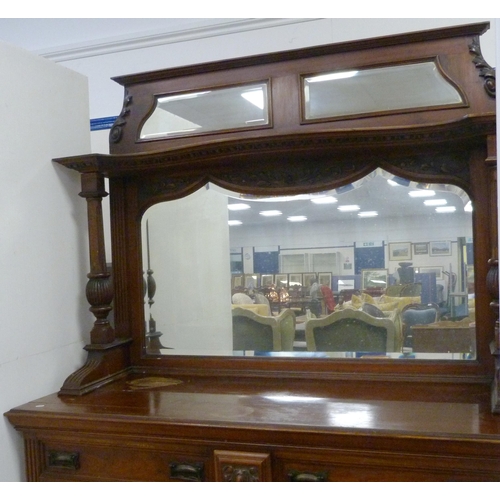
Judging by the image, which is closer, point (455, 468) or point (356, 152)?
point (455, 468)

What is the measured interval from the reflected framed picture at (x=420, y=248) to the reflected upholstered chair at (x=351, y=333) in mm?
174

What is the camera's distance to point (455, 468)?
2.85ft

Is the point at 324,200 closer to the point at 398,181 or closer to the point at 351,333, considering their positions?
the point at 398,181

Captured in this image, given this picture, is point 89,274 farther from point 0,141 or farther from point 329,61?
point 329,61

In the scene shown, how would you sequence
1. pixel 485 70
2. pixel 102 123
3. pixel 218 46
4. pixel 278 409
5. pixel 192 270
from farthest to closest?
A: pixel 102 123
pixel 218 46
pixel 192 270
pixel 485 70
pixel 278 409

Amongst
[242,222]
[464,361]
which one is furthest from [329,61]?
[464,361]

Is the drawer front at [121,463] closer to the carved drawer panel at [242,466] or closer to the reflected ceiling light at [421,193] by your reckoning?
the carved drawer panel at [242,466]

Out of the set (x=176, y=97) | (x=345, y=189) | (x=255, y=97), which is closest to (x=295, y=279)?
(x=345, y=189)

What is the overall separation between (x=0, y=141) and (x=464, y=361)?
43.9 inches

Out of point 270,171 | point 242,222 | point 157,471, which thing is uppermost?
point 270,171

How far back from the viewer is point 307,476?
0.94 m

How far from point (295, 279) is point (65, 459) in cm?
65

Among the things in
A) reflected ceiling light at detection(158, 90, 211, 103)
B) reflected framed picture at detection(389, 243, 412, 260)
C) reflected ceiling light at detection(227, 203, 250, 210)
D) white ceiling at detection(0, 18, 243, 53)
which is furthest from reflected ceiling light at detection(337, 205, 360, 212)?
white ceiling at detection(0, 18, 243, 53)

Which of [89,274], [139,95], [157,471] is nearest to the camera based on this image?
[157,471]
